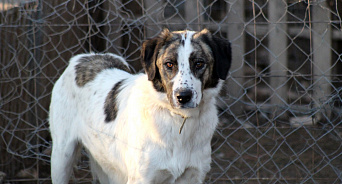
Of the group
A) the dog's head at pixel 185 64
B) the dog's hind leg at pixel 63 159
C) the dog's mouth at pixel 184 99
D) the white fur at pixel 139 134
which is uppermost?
the dog's head at pixel 185 64

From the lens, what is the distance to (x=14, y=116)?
4.21m

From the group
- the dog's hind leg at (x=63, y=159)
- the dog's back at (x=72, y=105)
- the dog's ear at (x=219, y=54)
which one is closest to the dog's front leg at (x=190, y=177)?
the dog's ear at (x=219, y=54)

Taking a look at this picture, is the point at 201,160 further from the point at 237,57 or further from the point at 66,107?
the point at 237,57

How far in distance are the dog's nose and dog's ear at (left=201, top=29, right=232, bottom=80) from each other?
0.31 meters

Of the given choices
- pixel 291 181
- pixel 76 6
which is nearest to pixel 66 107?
pixel 76 6

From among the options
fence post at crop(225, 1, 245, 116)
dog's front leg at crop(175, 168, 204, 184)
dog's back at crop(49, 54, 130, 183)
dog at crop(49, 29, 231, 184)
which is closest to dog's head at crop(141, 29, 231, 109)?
dog at crop(49, 29, 231, 184)

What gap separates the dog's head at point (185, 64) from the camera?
2.64 metres

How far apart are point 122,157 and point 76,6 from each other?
5.79 feet

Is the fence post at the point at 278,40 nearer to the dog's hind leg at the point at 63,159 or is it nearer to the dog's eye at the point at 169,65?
the dog's hind leg at the point at 63,159

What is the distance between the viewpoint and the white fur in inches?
112

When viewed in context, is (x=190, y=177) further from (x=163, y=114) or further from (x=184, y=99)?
(x=184, y=99)

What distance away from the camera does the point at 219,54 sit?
2.88m

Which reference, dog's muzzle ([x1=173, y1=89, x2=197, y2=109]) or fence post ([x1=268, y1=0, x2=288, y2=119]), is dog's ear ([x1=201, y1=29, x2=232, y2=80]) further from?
fence post ([x1=268, y1=0, x2=288, y2=119])

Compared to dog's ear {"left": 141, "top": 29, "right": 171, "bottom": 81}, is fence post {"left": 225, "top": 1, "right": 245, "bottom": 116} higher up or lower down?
lower down
